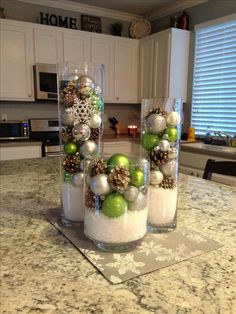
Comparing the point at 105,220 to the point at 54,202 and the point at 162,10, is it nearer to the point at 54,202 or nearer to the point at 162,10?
the point at 54,202

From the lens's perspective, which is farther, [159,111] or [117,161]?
[159,111]

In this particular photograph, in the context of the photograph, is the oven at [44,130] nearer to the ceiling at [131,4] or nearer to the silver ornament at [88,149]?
the ceiling at [131,4]

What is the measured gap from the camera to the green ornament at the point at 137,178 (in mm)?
570

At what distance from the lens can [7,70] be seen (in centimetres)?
311

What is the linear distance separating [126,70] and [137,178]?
357 cm

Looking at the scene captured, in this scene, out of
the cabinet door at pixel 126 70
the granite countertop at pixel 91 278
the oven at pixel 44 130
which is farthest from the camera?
the cabinet door at pixel 126 70

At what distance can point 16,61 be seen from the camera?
314 centimetres

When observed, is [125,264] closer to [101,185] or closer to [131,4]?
[101,185]

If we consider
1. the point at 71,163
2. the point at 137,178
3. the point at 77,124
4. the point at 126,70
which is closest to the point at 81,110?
the point at 77,124

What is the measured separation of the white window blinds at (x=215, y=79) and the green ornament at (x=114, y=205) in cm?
283

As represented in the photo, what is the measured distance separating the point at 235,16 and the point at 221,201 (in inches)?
106

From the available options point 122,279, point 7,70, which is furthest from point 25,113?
point 122,279

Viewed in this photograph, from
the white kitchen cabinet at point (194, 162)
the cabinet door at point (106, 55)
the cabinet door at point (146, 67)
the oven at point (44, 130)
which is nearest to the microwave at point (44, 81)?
the oven at point (44, 130)

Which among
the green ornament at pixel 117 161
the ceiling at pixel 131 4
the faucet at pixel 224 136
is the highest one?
the ceiling at pixel 131 4
